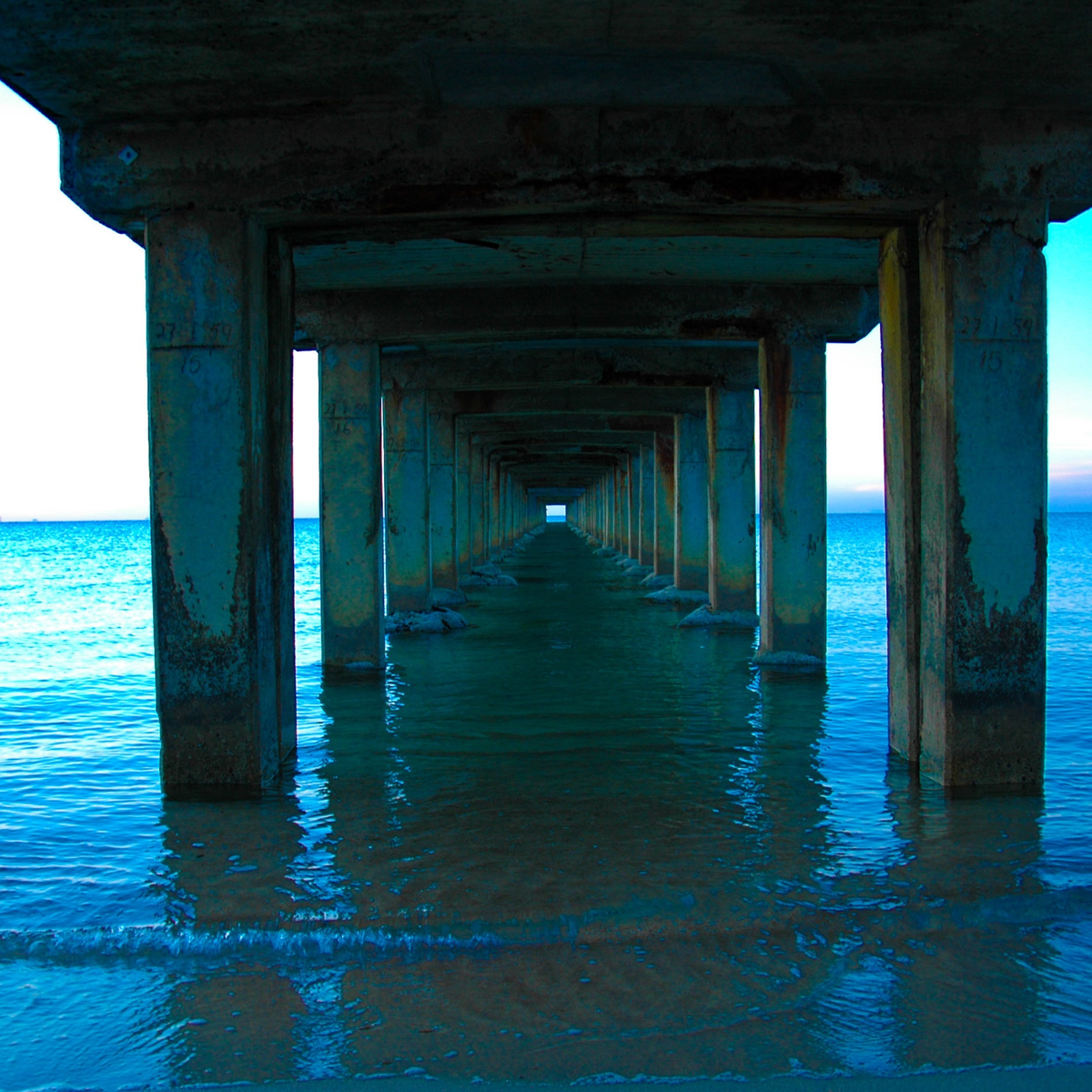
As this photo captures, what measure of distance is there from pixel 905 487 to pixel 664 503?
17958 mm

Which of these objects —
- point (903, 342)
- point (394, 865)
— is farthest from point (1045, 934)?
point (903, 342)

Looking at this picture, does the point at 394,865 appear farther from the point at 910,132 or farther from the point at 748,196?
the point at 910,132

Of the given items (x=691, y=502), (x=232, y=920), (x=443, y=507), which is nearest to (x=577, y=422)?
(x=691, y=502)

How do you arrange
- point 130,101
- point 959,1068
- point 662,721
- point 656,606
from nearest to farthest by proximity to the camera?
point 959,1068
point 130,101
point 662,721
point 656,606

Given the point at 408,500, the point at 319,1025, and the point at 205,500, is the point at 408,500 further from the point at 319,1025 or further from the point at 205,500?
the point at 319,1025

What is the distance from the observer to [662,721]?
8492 millimetres

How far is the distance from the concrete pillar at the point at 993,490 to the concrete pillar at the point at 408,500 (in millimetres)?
10442

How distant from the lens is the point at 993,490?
6.30m

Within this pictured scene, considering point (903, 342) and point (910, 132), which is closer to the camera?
point (910, 132)

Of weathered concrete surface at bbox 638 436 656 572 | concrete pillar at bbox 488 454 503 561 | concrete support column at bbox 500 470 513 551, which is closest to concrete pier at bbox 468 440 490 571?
concrete pillar at bbox 488 454 503 561

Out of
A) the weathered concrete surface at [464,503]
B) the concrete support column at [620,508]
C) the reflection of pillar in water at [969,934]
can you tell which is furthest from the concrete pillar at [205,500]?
the concrete support column at [620,508]

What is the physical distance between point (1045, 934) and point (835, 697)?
555cm

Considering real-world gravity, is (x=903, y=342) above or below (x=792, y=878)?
above

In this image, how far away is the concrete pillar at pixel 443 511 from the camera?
1969 cm
